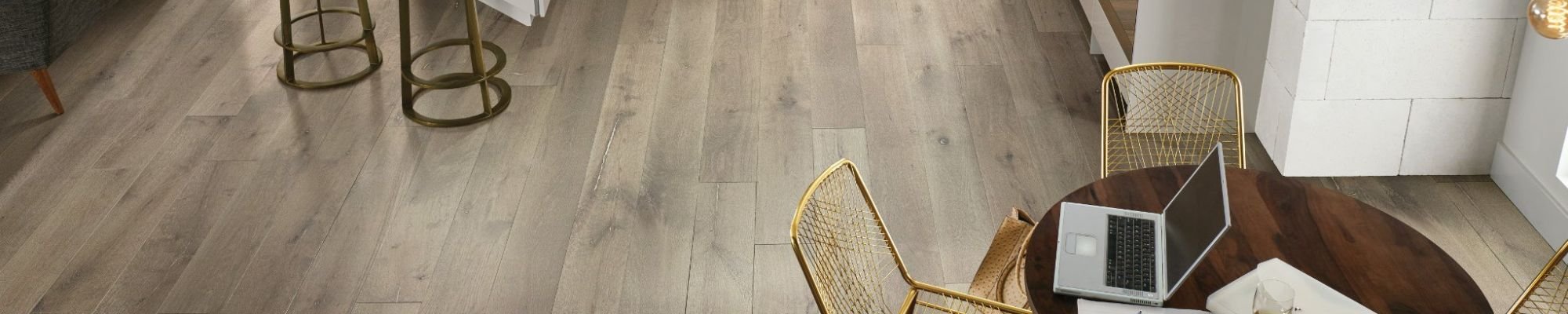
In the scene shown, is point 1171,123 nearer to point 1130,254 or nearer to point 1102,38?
point 1102,38

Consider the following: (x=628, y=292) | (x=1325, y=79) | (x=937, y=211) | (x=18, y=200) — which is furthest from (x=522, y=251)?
(x=1325, y=79)

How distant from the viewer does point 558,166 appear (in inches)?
149

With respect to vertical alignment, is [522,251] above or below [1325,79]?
below

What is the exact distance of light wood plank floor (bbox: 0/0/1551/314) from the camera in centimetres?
318

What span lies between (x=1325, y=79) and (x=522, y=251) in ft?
6.98

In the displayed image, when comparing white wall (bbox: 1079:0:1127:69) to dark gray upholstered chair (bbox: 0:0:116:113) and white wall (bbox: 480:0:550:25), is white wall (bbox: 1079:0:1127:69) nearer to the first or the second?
white wall (bbox: 480:0:550:25)

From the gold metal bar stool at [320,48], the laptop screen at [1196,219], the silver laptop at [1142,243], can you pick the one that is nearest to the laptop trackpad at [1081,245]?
the silver laptop at [1142,243]

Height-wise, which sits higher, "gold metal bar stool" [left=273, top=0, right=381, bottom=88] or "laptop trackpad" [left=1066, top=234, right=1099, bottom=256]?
"laptop trackpad" [left=1066, top=234, right=1099, bottom=256]

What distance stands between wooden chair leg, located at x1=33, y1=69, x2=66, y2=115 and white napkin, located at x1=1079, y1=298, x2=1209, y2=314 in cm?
352

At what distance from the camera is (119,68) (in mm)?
4613

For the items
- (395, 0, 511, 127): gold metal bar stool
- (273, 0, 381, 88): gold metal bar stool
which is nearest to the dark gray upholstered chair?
(273, 0, 381, 88): gold metal bar stool

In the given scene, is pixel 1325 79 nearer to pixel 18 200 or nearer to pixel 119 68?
pixel 18 200

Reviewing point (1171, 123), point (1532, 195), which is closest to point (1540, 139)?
point (1532, 195)

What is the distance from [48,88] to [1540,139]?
435 cm
